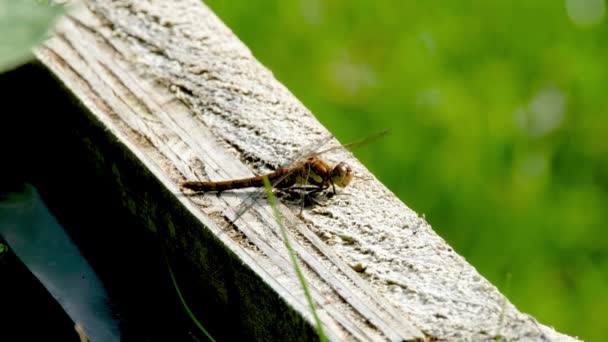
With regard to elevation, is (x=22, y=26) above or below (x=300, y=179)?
below

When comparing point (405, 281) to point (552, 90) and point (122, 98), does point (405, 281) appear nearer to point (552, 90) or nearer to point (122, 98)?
point (122, 98)

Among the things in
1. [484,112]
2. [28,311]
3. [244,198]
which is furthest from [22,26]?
[484,112]

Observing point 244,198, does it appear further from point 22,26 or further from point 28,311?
point 22,26

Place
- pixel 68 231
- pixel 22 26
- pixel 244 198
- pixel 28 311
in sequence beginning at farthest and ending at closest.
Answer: pixel 68 231, pixel 28 311, pixel 244 198, pixel 22 26

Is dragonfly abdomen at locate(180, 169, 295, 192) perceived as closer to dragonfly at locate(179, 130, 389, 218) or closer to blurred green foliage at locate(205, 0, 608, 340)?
dragonfly at locate(179, 130, 389, 218)

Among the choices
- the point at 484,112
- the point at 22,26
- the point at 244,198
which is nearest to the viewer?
the point at 22,26

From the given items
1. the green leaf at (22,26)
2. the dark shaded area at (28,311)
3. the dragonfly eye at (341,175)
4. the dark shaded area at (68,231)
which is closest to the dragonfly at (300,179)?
the dragonfly eye at (341,175)

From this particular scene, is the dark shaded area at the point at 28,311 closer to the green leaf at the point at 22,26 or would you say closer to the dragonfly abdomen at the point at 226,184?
the dragonfly abdomen at the point at 226,184
